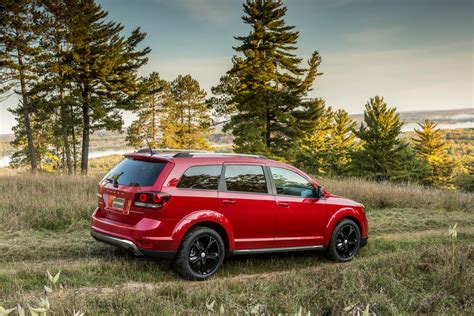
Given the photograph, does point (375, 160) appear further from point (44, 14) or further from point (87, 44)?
point (44, 14)

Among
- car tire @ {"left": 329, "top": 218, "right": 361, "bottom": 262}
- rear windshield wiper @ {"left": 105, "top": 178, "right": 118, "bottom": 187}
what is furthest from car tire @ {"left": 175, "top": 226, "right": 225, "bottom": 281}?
car tire @ {"left": 329, "top": 218, "right": 361, "bottom": 262}

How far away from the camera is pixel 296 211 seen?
24.6 ft

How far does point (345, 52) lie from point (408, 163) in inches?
568

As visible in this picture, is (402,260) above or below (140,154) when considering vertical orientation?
below

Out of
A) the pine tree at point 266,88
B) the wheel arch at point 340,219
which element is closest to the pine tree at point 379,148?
the pine tree at point 266,88

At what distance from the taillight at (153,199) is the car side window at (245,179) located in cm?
113

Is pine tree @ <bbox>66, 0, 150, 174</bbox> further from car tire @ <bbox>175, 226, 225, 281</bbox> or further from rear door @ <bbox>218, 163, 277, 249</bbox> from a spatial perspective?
car tire @ <bbox>175, 226, 225, 281</bbox>

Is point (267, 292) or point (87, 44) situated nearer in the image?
point (267, 292)

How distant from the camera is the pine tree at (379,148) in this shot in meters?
46.4

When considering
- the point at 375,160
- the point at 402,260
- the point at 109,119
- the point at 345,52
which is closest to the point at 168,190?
the point at 402,260

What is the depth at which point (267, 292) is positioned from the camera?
17.7 feet

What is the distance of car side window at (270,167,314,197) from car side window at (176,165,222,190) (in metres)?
1.18

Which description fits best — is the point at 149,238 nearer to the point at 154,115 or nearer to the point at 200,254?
the point at 200,254

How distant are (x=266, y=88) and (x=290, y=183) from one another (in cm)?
2743
